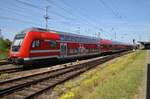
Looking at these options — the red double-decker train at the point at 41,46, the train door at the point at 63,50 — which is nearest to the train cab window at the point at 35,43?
the red double-decker train at the point at 41,46

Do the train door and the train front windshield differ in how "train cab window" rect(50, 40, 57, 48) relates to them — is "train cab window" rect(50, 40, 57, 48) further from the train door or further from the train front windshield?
the train front windshield

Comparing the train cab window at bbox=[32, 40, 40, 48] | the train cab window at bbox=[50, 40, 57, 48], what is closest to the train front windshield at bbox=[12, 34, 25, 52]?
the train cab window at bbox=[32, 40, 40, 48]

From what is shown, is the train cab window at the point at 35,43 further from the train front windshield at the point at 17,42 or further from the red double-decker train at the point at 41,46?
the train front windshield at the point at 17,42

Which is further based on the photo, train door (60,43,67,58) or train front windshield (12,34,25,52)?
train door (60,43,67,58)

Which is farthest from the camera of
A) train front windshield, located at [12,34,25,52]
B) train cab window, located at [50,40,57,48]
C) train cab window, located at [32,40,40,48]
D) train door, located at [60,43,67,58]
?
train door, located at [60,43,67,58]

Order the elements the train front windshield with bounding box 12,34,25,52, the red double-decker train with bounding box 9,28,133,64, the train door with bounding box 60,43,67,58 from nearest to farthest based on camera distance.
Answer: the red double-decker train with bounding box 9,28,133,64 → the train front windshield with bounding box 12,34,25,52 → the train door with bounding box 60,43,67,58

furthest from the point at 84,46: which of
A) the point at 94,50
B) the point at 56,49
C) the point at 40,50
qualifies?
the point at 40,50

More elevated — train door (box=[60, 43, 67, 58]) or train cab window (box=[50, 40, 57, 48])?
train cab window (box=[50, 40, 57, 48])

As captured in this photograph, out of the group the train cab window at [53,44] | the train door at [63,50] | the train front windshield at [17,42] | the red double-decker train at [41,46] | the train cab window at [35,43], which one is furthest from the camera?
the train door at [63,50]

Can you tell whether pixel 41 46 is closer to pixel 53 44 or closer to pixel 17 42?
pixel 17 42

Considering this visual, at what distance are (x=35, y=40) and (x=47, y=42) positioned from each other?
1.75 meters

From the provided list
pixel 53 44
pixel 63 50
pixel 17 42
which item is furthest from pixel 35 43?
pixel 63 50

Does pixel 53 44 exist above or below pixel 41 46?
above

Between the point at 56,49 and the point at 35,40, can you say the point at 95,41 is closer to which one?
the point at 56,49
